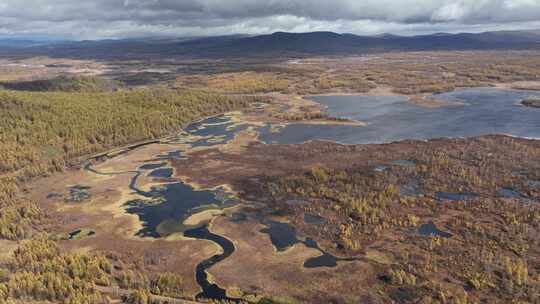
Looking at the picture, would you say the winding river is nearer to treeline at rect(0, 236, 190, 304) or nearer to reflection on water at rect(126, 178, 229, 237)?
reflection on water at rect(126, 178, 229, 237)

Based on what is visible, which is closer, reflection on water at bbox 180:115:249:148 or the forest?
the forest

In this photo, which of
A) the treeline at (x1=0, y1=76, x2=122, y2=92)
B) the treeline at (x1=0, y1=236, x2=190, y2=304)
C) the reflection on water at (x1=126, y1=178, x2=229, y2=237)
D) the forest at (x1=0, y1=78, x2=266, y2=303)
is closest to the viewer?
the treeline at (x1=0, y1=236, x2=190, y2=304)

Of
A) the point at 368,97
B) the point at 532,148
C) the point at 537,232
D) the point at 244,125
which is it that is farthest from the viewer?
the point at 368,97

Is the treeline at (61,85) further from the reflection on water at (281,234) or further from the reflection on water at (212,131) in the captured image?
the reflection on water at (281,234)

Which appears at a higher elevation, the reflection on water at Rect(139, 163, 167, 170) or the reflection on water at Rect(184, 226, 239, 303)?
the reflection on water at Rect(139, 163, 167, 170)

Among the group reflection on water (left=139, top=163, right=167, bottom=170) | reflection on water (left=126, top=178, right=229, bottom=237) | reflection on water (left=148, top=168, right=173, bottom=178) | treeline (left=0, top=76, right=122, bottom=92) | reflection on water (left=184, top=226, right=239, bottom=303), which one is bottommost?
reflection on water (left=184, top=226, right=239, bottom=303)

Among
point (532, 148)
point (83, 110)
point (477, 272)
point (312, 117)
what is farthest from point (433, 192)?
point (83, 110)

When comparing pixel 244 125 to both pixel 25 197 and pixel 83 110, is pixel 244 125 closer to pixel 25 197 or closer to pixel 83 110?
pixel 83 110

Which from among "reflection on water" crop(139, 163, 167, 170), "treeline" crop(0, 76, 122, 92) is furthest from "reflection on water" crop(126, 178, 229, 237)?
"treeline" crop(0, 76, 122, 92)

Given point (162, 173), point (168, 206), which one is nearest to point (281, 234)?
point (168, 206)
